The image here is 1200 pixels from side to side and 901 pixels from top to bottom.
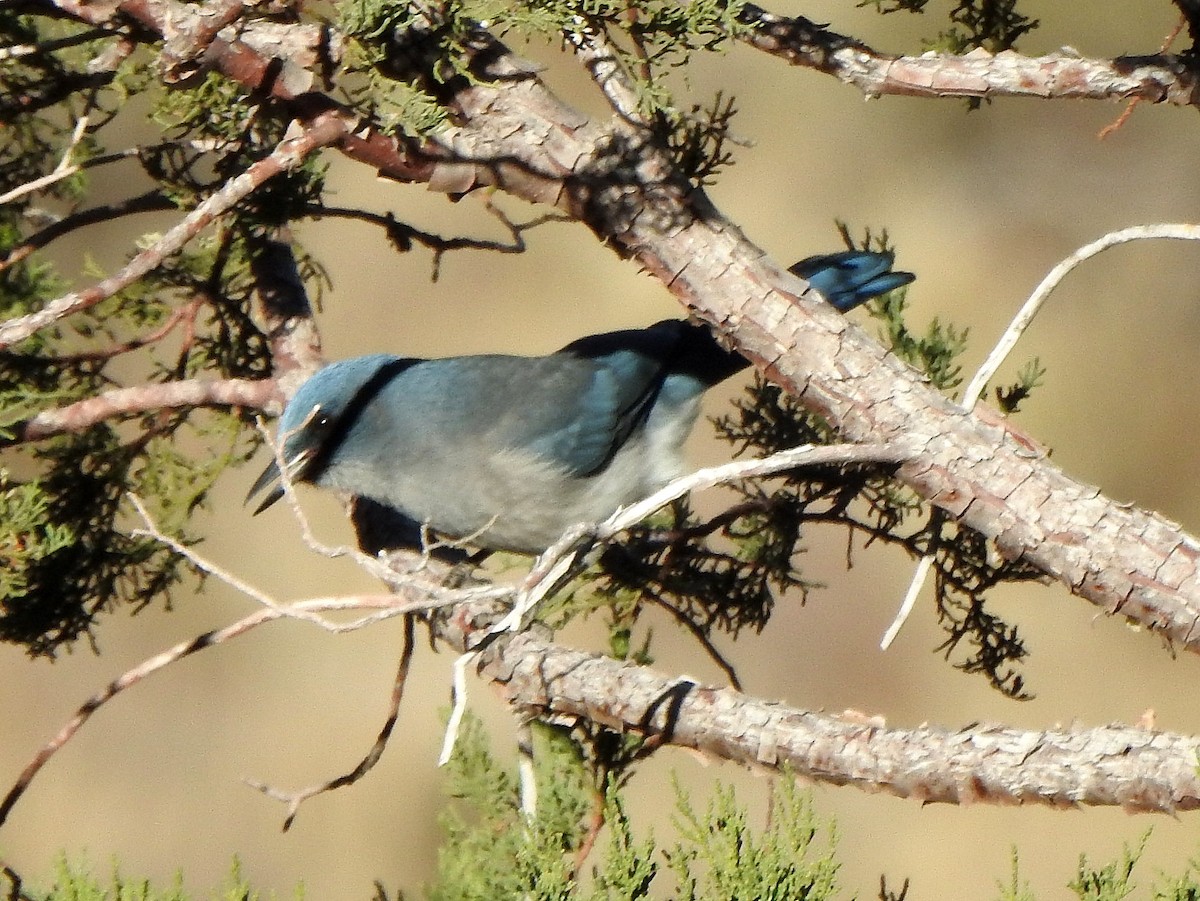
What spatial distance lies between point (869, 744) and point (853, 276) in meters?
1.54

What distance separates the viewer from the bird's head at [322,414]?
2.91m

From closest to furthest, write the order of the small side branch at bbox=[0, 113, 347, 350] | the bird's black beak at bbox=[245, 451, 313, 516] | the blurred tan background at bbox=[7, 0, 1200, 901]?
the small side branch at bbox=[0, 113, 347, 350] → the bird's black beak at bbox=[245, 451, 313, 516] → the blurred tan background at bbox=[7, 0, 1200, 901]

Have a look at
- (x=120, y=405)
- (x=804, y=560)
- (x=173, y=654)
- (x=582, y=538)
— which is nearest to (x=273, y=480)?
(x=120, y=405)

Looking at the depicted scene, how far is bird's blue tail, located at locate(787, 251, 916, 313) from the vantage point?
10.4 feet

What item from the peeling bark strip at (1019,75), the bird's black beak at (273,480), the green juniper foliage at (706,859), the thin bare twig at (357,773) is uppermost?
the peeling bark strip at (1019,75)

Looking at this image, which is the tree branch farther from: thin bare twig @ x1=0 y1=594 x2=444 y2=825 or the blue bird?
thin bare twig @ x1=0 y1=594 x2=444 y2=825

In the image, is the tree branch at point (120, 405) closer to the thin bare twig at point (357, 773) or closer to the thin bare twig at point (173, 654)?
the thin bare twig at point (173, 654)

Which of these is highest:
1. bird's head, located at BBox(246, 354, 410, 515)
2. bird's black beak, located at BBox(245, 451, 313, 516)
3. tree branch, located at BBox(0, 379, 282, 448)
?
bird's head, located at BBox(246, 354, 410, 515)

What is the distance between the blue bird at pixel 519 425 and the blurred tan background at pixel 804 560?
8.59ft

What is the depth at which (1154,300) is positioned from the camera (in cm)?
655

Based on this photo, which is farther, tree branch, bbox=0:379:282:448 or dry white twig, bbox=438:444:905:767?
tree branch, bbox=0:379:282:448

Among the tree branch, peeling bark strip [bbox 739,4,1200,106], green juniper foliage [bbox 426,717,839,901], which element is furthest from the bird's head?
peeling bark strip [bbox 739,4,1200,106]

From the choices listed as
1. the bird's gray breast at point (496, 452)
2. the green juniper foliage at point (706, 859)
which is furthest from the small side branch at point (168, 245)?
the bird's gray breast at point (496, 452)

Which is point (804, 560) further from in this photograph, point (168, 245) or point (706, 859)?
point (168, 245)
